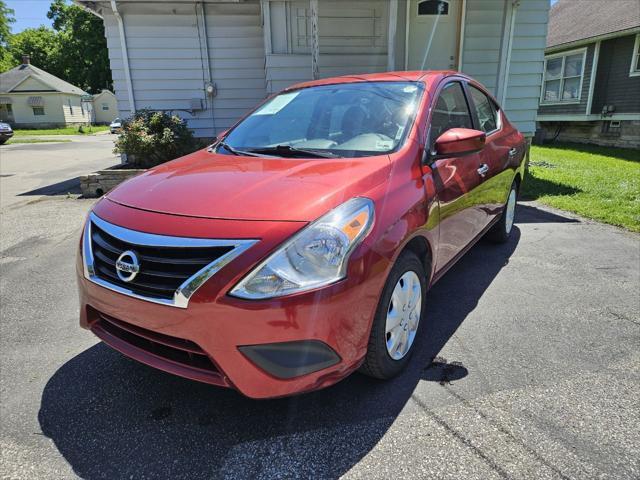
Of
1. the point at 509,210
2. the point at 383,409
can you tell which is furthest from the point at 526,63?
the point at 383,409

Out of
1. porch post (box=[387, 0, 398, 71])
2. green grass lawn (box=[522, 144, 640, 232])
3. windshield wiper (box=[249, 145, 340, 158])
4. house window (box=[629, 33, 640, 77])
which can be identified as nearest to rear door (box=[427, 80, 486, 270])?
windshield wiper (box=[249, 145, 340, 158])

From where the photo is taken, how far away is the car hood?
1.90 meters

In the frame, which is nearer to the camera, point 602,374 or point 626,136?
point 602,374

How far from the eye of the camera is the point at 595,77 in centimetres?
1504

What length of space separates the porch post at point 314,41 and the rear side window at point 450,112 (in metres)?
4.68

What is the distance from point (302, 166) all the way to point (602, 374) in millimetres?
2056

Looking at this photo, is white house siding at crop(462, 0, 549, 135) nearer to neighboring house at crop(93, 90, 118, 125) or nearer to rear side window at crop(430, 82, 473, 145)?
rear side window at crop(430, 82, 473, 145)

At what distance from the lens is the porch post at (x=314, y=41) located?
7281 millimetres

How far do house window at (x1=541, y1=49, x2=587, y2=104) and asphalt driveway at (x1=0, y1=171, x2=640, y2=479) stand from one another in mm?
15351

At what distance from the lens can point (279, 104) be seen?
3410mm

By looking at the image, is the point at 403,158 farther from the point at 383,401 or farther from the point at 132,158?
the point at 132,158

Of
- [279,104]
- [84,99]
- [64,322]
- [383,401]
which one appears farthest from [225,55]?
[84,99]

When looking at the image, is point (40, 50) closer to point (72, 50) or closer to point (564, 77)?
point (72, 50)

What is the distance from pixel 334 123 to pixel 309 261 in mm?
1433
